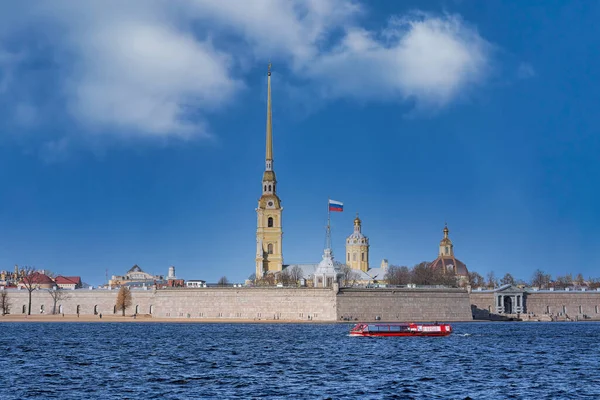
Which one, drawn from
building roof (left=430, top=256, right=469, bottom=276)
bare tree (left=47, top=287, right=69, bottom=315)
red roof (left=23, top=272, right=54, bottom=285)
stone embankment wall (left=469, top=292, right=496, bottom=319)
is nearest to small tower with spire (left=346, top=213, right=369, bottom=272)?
building roof (left=430, top=256, right=469, bottom=276)

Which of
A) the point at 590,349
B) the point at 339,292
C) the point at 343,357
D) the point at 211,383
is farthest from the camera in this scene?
the point at 339,292

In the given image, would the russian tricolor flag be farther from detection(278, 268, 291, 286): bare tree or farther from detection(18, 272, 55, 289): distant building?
detection(18, 272, 55, 289): distant building

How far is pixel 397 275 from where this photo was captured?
175875mm

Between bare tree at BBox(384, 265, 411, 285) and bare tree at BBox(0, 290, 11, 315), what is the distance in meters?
66.5

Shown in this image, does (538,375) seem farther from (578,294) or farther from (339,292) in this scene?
(578,294)

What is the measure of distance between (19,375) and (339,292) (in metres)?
76.8

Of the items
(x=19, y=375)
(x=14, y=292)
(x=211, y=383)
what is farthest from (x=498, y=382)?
(x=14, y=292)

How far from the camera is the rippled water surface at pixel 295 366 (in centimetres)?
4762

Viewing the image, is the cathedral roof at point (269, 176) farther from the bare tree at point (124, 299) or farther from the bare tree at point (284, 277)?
the bare tree at point (124, 299)

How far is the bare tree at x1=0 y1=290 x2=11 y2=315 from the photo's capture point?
5863 inches

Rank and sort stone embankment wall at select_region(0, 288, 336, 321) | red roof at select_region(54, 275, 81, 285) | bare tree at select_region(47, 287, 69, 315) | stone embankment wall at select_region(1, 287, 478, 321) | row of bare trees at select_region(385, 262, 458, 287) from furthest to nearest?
1. red roof at select_region(54, 275, 81, 285)
2. row of bare trees at select_region(385, 262, 458, 287)
3. bare tree at select_region(47, 287, 69, 315)
4. stone embankment wall at select_region(0, 288, 336, 321)
5. stone embankment wall at select_region(1, 287, 478, 321)

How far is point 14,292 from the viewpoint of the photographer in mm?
153125

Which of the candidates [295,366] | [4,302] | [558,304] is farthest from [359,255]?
[295,366]

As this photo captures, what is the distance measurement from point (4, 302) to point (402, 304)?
65.1 meters
